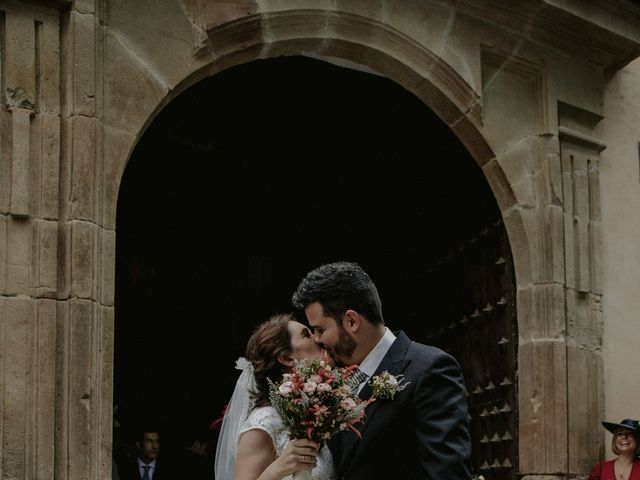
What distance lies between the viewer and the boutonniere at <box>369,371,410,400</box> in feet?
15.2

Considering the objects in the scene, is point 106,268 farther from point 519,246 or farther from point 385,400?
point 519,246

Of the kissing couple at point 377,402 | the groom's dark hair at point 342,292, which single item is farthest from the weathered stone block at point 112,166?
the groom's dark hair at point 342,292

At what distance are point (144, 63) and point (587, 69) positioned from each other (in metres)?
4.09

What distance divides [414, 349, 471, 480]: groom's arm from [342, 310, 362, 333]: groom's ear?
328mm

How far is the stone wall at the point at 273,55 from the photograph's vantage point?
636 centimetres

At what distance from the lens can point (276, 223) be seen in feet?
40.3

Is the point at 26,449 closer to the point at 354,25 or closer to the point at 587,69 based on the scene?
the point at 354,25

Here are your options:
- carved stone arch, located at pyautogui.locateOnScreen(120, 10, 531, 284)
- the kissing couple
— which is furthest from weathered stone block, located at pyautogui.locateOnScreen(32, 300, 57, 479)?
the kissing couple

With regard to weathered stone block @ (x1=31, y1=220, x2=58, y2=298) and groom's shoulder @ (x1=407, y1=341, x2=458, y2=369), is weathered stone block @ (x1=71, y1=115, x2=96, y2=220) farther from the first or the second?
groom's shoulder @ (x1=407, y1=341, x2=458, y2=369)

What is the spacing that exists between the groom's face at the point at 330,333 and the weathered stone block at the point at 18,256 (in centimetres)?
205

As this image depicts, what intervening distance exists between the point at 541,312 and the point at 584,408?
791mm

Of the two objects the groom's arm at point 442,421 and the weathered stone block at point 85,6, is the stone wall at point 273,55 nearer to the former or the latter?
the weathered stone block at point 85,6

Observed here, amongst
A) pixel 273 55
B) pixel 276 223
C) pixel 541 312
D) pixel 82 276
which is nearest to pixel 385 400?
pixel 82 276

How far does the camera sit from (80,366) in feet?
21.0
